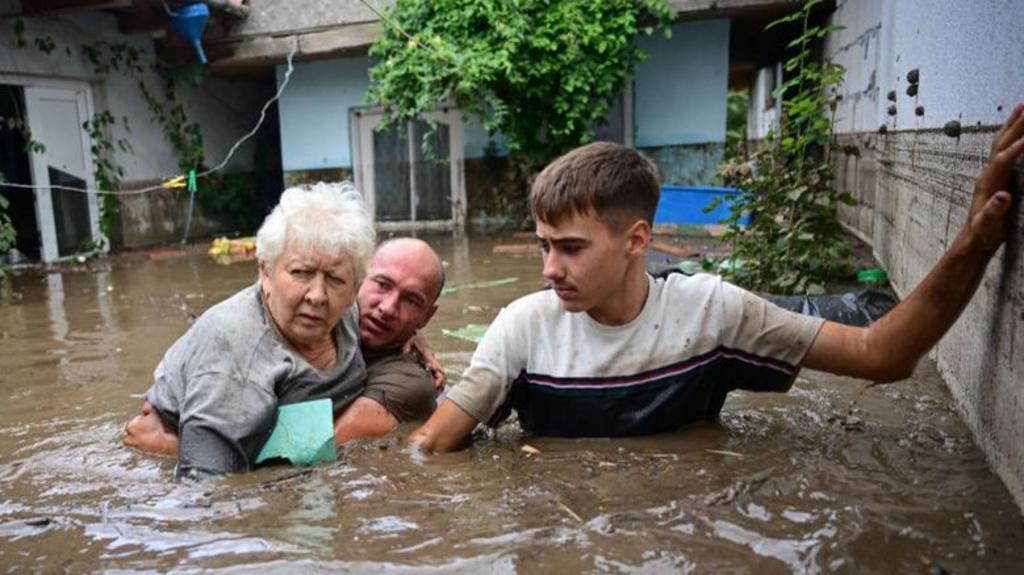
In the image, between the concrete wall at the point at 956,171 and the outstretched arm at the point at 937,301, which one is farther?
the concrete wall at the point at 956,171

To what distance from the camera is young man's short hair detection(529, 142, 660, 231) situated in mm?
2480

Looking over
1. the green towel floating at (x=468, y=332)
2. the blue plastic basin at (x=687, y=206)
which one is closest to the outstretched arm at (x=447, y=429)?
the green towel floating at (x=468, y=332)

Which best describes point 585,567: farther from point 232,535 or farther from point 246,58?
point 246,58

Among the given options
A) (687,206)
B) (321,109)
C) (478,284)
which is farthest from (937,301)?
(321,109)

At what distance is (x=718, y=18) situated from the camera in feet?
37.2

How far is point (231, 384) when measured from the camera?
271 centimetres

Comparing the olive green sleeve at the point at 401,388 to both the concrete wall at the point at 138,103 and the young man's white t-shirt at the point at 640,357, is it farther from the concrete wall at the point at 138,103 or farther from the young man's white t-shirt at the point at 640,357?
the concrete wall at the point at 138,103

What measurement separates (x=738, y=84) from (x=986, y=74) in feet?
77.5

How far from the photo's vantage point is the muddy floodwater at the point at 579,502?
1943 mm

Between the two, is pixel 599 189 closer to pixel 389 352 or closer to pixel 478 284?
pixel 389 352

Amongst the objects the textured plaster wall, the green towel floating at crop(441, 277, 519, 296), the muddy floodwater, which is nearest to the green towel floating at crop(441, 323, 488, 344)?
the green towel floating at crop(441, 277, 519, 296)

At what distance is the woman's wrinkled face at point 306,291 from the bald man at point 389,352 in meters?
0.25

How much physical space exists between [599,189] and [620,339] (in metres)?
0.51

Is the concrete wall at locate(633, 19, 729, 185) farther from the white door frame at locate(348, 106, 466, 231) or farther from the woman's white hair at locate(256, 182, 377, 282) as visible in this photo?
the woman's white hair at locate(256, 182, 377, 282)
